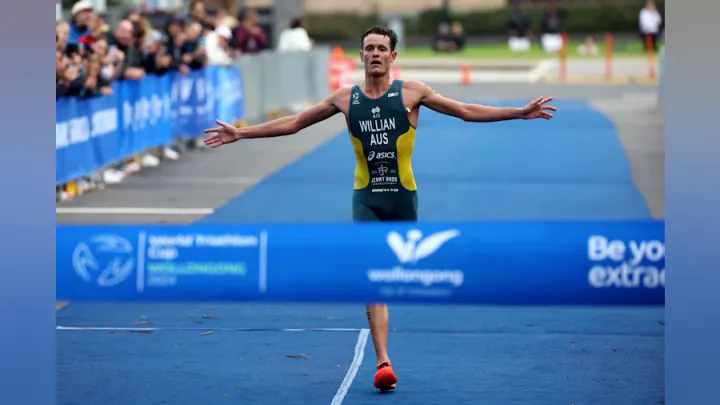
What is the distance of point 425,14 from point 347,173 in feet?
190

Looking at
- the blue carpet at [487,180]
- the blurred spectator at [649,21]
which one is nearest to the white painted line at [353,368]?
the blue carpet at [487,180]

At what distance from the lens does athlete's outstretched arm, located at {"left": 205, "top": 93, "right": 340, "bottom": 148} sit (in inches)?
311

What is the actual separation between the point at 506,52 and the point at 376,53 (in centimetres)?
5721

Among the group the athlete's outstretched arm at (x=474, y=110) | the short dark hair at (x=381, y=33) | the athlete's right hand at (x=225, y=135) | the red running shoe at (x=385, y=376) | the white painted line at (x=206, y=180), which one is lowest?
the red running shoe at (x=385, y=376)

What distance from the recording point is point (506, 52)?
65062 mm

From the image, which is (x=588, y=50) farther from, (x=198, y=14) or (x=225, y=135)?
(x=225, y=135)

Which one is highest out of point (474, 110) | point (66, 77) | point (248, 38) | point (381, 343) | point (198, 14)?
point (198, 14)

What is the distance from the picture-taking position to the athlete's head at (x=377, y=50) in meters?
8.47

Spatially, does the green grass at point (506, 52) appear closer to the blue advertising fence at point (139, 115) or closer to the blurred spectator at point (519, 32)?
the blurred spectator at point (519, 32)

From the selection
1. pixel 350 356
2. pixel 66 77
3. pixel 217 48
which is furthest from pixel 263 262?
pixel 217 48

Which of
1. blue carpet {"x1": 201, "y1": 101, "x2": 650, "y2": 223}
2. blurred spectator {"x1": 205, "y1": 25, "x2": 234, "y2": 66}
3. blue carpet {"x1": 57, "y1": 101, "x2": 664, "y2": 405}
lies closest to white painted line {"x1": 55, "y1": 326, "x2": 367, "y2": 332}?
blue carpet {"x1": 57, "y1": 101, "x2": 664, "y2": 405}

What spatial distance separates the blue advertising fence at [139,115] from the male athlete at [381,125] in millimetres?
6055

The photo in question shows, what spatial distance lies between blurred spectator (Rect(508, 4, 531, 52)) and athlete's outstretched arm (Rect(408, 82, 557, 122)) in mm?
57788

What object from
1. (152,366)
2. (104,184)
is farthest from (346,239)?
(104,184)
